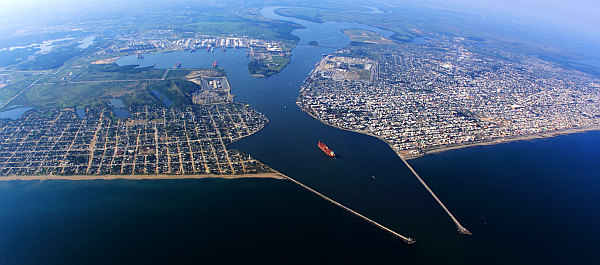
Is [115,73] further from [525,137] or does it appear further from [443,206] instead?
[525,137]

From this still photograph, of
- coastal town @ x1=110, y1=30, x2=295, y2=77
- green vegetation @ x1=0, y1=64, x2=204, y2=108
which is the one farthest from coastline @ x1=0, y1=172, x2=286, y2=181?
coastal town @ x1=110, y1=30, x2=295, y2=77

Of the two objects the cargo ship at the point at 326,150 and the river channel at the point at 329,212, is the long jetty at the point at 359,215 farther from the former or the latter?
the cargo ship at the point at 326,150

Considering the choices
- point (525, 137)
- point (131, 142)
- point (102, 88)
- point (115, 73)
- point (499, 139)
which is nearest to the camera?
point (131, 142)

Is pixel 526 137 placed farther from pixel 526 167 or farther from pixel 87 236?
pixel 87 236

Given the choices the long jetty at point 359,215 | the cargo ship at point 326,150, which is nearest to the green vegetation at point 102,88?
the cargo ship at point 326,150

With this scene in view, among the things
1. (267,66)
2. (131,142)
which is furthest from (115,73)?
(131,142)

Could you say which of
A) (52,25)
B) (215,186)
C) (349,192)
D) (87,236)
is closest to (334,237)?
(349,192)
